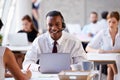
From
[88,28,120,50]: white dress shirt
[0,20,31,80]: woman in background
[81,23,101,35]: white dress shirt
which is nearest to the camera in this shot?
[0,20,31,80]: woman in background

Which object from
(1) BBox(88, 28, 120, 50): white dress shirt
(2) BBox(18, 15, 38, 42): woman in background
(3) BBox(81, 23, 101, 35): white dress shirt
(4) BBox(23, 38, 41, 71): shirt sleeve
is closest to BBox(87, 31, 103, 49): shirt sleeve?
(1) BBox(88, 28, 120, 50): white dress shirt

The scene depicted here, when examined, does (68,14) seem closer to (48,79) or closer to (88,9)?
(88,9)

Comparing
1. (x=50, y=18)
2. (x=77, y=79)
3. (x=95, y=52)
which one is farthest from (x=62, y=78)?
(x=95, y=52)

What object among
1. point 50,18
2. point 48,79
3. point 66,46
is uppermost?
point 50,18

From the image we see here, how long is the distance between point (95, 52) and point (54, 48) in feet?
5.02

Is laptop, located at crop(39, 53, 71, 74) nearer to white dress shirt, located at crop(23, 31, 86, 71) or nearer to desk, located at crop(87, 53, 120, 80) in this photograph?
white dress shirt, located at crop(23, 31, 86, 71)

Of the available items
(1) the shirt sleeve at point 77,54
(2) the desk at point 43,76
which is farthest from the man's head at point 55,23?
(2) the desk at point 43,76

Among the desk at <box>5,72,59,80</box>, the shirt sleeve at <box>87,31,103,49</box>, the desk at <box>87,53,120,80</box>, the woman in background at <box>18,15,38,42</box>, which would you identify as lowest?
the desk at <box>5,72,59,80</box>

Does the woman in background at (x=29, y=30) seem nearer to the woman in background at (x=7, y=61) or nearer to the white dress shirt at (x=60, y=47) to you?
the white dress shirt at (x=60, y=47)

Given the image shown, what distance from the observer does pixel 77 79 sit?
2.78m

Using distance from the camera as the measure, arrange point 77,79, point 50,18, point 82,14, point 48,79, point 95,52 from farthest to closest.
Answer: point 82,14, point 95,52, point 50,18, point 48,79, point 77,79

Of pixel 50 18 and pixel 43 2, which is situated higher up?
pixel 43 2

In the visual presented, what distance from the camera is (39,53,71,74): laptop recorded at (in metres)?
3.39

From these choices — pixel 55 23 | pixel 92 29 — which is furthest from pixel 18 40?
pixel 92 29
